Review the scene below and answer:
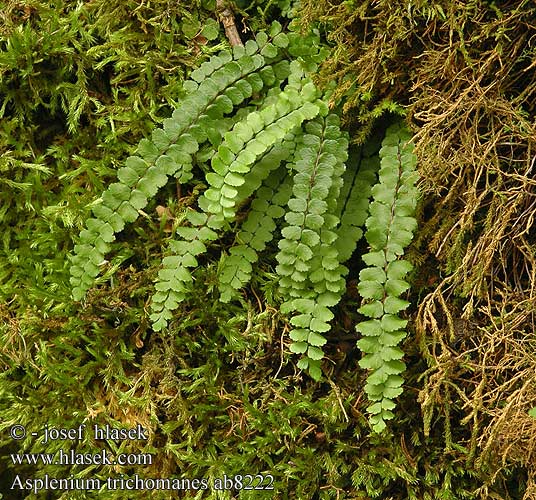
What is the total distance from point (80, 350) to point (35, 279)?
0.33 meters

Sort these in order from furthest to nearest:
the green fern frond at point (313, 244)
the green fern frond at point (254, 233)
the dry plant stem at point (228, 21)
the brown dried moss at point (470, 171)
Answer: the dry plant stem at point (228, 21) < the green fern frond at point (254, 233) < the green fern frond at point (313, 244) < the brown dried moss at point (470, 171)

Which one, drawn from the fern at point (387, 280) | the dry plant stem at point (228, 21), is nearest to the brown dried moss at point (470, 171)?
the fern at point (387, 280)

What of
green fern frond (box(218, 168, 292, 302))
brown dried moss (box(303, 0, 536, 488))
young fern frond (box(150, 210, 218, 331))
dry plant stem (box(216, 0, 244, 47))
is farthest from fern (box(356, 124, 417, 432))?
dry plant stem (box(216, 0, 244, 47))

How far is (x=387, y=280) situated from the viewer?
2.00m

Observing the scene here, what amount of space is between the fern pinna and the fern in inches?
4.5

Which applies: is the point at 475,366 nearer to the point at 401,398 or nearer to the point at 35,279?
the point at 401,398

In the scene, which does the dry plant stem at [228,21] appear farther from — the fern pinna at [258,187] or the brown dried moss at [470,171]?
the brown dried moss at [470,171]

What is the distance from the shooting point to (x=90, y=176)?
7.47 ft

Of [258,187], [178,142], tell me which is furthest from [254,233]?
[178,142]

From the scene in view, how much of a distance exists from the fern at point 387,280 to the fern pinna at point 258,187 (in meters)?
0.11

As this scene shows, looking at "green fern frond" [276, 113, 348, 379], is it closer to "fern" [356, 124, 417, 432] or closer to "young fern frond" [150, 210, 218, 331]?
"fern" [356, 124, 417, 432]

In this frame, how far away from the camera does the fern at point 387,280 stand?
77.0 inches

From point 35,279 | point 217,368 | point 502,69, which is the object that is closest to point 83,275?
point 35,279

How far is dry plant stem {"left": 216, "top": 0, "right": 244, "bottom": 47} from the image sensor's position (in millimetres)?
2289
